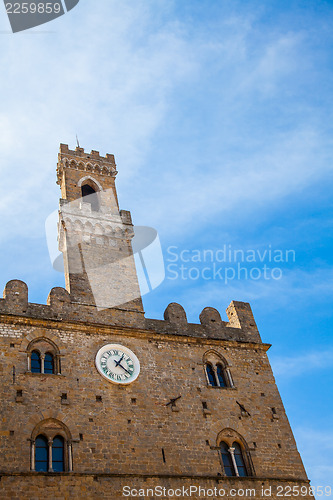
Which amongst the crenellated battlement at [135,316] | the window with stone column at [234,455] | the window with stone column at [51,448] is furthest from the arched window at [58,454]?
the window with stone column at [234,455]

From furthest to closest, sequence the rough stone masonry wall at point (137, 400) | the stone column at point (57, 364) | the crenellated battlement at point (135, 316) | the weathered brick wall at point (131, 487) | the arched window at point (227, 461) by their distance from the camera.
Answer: the crenellated battlement at point (135, 316) → the arched window at point (227, 461) → the stone column at point (57, 364) → the rough stone masonry wall at point (137, 400) → the weathered brick wall at point (131, 487)

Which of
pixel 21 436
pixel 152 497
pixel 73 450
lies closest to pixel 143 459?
pixel 152 497

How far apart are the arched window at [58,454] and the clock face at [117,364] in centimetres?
322

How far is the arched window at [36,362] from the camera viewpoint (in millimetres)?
21219

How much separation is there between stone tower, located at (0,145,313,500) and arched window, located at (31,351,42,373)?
4 cm

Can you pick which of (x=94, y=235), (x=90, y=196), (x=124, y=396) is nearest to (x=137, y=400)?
(x=124, y=396)

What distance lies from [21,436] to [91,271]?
340 inches

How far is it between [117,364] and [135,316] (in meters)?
Answer: 2.85

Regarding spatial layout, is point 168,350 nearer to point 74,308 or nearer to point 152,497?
point 74,308

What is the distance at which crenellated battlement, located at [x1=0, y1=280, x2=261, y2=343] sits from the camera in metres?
22.8

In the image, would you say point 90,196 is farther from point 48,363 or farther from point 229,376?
point 229,376

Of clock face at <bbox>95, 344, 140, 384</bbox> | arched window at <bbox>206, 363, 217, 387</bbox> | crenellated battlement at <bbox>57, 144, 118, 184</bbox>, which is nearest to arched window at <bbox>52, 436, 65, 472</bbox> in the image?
clock face at <bbox>95, 344, 140, 384</bbox>

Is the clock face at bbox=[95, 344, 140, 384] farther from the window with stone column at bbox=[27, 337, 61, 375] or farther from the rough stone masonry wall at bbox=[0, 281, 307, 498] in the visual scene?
the window with stone column at bbox=[27, 337, 61, 375]

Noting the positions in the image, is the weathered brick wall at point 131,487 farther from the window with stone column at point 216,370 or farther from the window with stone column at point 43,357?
the window with stone column at point 216,370
